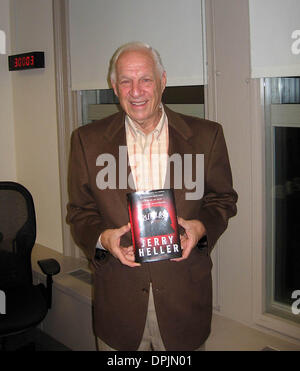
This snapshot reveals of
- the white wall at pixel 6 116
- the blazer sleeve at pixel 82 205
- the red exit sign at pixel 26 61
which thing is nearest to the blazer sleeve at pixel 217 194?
the blazer sleeve at pixel 82 205

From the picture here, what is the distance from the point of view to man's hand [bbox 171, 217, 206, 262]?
1523mm

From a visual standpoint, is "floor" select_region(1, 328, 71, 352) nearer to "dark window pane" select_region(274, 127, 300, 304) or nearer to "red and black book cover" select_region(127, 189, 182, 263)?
"dark window pane" select_region(274, 127, 300, 304)

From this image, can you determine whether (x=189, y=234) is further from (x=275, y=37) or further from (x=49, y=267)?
(x=49, y=267)

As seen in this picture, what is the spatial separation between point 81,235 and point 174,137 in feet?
1.58

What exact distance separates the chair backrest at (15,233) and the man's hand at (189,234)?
1.44 metres

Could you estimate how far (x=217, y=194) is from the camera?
1.65 m

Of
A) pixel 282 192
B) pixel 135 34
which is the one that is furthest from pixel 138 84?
pixel 135 34

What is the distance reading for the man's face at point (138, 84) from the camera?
5.01ft

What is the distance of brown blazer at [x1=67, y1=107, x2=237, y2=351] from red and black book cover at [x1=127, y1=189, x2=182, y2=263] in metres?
0.09

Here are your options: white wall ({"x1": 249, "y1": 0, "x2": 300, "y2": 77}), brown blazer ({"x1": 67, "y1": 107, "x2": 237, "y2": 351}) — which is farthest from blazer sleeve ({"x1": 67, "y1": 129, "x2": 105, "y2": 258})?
white wall ({"x1": 249, "y1": 0, "x2": 300, "y2": 77})

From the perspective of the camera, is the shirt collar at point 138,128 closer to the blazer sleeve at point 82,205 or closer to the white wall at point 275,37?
the blazer sleeve at point 82,205

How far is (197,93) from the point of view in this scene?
8.04 ft

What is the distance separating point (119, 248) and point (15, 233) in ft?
4.54
